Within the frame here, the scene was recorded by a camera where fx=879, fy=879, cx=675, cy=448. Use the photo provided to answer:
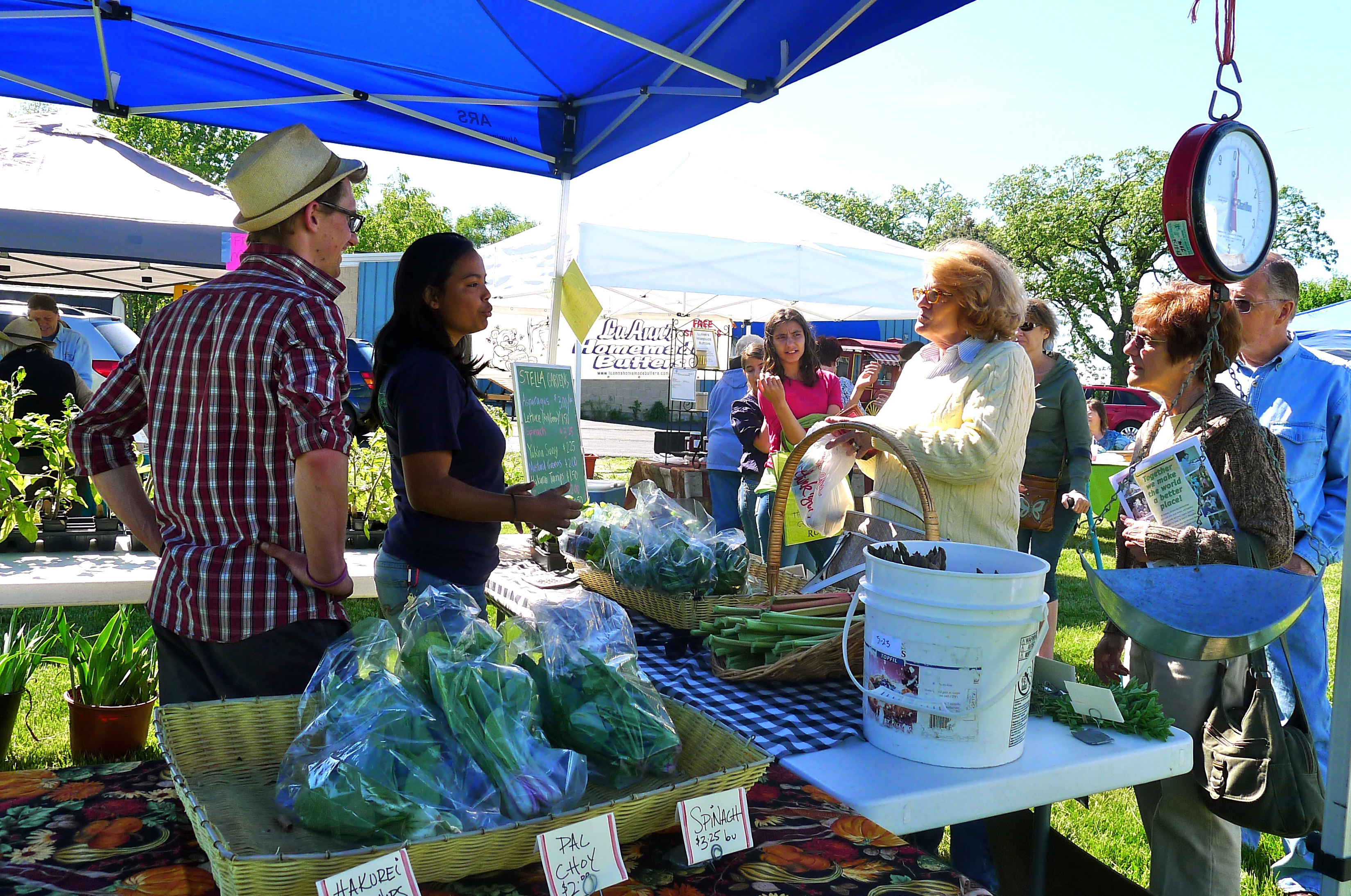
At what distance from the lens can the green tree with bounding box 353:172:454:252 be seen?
129 feet

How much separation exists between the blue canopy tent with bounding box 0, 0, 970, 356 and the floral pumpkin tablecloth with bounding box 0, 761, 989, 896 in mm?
2173

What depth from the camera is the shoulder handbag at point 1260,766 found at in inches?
69.4

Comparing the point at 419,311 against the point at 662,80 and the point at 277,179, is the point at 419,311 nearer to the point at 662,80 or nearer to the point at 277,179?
the point at 277,179

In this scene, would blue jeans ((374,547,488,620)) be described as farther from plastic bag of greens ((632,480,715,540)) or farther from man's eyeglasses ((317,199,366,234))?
man's eyeglasses ((317,199,366,234))

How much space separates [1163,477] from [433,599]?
158 centimetres

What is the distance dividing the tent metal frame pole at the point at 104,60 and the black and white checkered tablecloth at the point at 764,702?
8.51 ft

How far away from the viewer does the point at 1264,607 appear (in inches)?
57.4

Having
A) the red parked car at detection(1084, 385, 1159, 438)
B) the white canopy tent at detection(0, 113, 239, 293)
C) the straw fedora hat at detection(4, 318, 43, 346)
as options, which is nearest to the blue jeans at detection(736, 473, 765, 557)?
the white canopy tent at detection(0, 113, 239, 293)

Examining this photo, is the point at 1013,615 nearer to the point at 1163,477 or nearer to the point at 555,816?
the point at 555,816

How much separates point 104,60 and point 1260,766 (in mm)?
4125

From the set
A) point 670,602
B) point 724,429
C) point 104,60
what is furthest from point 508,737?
point 724,429

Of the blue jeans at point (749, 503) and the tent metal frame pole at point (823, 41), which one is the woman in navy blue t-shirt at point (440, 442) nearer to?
the tent metal frame pole at point (823, 41)

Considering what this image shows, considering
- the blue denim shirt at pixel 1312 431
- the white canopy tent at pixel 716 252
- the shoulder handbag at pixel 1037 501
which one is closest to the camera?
the blue denim shirt at pixel 1312 431

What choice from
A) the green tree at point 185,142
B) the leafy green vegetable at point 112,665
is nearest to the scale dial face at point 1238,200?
the leafy green vegetable at point 112,665
